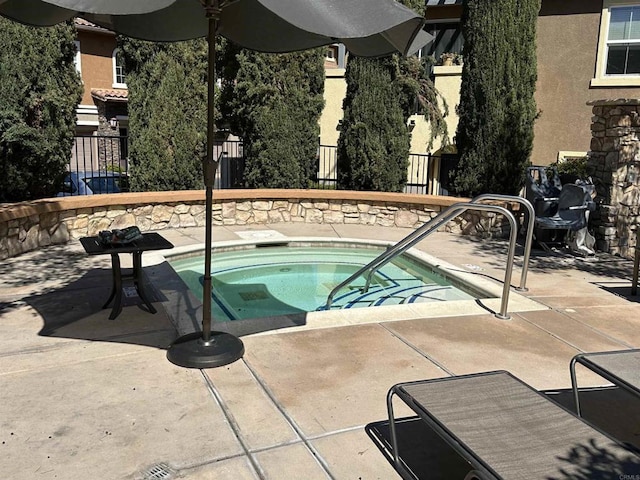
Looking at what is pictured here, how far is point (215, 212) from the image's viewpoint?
9258 mm

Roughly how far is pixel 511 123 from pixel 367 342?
6.73m

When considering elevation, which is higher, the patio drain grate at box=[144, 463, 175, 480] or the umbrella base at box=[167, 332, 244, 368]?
the umbrella base at box=[167, 332, 244, 368]

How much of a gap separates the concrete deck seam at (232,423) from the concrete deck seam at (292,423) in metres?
0.29

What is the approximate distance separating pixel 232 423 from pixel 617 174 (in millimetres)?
6914

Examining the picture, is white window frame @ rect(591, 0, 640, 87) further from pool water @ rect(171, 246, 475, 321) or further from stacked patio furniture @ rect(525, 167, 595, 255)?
pool water @ rect(171, 246, 475, 321)

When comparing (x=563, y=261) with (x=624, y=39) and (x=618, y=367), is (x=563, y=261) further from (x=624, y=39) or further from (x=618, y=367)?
(x=624, y=39)

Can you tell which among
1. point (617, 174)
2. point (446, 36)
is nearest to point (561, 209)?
point (617, 174)

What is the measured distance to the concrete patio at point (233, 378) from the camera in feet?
8.96

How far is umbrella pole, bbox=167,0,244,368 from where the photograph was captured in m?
3.53

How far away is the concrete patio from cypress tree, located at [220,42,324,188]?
4.54 meters

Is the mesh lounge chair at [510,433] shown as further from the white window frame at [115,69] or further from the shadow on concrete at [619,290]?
the white window frame at [115,69]

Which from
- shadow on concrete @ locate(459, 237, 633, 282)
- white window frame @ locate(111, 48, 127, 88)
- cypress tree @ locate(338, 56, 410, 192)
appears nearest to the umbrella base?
shadow on concrete @ locate(459, 237, 633, 282)

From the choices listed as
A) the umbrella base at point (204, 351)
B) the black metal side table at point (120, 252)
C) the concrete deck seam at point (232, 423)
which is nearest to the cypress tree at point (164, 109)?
the black metal side table at point (120, 252)

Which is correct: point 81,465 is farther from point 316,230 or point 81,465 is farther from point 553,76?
point 553,76
